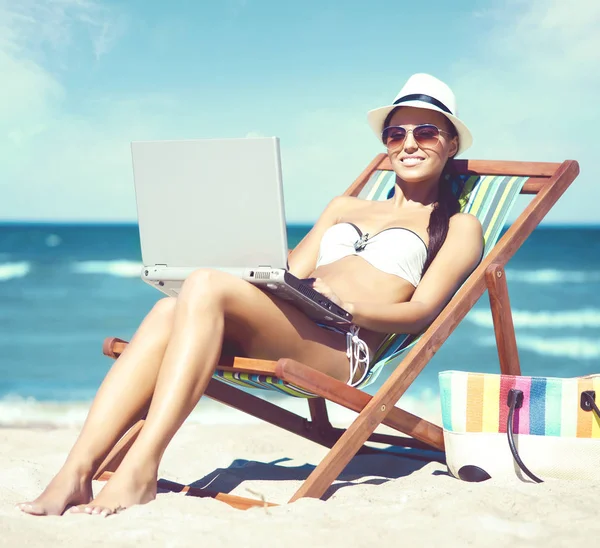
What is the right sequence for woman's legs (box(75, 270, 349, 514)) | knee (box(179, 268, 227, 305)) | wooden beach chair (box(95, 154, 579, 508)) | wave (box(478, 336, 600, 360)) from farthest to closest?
Answer: 1. wave (box(478, 336, 600, 360))
2. wooden beach chair (box(95, 154, 579, 508))
3. knee (box(179, 268, 227, 305))
4. woman's legs (box(75, 270, 349, 514))

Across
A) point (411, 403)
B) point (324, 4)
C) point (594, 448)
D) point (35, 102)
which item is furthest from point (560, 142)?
point (594, 448)

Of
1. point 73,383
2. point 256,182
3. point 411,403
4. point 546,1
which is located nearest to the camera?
point 256,182

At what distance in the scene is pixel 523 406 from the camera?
10.4 feet

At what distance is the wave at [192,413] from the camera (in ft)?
19.6

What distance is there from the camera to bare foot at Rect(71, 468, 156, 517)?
2.52 m

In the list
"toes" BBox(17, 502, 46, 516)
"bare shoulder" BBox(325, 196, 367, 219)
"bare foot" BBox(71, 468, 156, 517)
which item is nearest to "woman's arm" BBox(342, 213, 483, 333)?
"bare shoulder" BBox(325, 196, 367, 219)

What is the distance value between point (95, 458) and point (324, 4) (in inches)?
929

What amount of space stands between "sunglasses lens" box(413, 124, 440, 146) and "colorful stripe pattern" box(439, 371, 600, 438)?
39.9 inches

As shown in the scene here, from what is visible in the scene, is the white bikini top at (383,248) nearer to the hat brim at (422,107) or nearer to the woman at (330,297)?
the woman at (330,297)

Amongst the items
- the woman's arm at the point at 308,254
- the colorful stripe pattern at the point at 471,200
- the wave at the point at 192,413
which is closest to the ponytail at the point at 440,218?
the colorful stripe pattern at the point at 471,200

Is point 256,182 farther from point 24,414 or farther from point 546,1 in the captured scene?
point 546,1

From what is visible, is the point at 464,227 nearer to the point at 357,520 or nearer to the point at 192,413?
the point at 357,520

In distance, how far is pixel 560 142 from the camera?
95.8ft

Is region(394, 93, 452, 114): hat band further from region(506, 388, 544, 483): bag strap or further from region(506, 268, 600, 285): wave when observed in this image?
region(506, 268, 600, 285): wave
